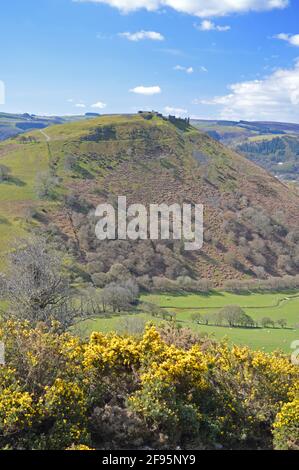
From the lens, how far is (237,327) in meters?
54.9

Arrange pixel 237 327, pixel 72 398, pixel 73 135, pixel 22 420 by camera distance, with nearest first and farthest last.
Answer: pixel 22 420, pixel 72 398, pixel 237 327, pixel 73 135

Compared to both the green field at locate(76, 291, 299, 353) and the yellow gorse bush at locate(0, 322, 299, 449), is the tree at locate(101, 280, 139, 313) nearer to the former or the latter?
the green field at locate(76, 291, 299, 353)

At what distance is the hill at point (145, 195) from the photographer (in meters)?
75.2

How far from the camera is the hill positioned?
75.2 metres

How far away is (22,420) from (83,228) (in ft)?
228

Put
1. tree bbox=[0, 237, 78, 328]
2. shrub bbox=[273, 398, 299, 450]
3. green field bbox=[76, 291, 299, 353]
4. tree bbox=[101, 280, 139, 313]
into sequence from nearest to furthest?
1. shrub bbox=[273, 398, 299, 450]
2. tree bbox=[0, 237, 78, 328]
3. green field bbox=[76, 291, 299, 353]
4. tree bbox=[101, 280, 139, 313]

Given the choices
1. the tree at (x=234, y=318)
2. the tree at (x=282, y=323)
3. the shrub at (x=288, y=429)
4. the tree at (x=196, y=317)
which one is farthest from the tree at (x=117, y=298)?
the shrub at (x=288, y=429)

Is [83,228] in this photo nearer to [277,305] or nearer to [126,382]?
[277,305]

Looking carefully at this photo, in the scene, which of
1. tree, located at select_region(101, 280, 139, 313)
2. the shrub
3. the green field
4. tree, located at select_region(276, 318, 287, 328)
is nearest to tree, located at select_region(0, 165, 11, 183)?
tree, located at select_region(101, 280, 139, 313)

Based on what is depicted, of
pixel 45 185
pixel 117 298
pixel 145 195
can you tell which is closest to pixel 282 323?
pixel 117 298

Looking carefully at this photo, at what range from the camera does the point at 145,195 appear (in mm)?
94688

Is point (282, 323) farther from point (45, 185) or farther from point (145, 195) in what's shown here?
point (45, 185)

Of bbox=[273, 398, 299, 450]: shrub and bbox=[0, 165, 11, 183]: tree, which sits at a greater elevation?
bbox=[0, 165, 11, 183]: tree

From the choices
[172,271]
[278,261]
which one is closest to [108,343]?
[172,271]
